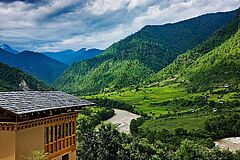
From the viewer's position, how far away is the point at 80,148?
123 feet

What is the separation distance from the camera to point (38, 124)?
1518 cm

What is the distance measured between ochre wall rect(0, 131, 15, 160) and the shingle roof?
0.95m

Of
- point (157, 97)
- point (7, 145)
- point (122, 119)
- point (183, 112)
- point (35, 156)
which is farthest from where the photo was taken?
point (157, 97)

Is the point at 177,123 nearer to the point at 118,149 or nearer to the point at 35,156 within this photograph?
the point at 118,149

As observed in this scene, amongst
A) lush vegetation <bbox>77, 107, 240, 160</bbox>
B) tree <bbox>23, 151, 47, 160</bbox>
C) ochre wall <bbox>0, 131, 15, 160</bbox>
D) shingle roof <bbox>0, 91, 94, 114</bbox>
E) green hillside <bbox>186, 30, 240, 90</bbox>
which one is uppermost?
green hillside <bbox>186, 30, 240, 90</bbox>

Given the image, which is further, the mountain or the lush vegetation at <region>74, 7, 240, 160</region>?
the mountain

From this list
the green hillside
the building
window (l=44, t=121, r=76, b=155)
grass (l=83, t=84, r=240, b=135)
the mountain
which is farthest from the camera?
the mountain

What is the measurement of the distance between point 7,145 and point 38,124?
1597 millimetres

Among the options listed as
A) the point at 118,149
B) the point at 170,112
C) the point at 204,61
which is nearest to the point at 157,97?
the point at 170,112

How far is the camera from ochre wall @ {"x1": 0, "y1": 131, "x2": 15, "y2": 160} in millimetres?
13906

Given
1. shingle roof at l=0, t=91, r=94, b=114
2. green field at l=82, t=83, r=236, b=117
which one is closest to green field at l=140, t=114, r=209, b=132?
green field at l=82, t=83, r=236, b=117

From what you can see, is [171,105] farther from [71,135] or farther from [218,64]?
[71,135]

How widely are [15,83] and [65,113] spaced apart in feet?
304

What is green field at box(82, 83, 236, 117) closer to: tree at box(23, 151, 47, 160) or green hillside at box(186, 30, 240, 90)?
green hillside at box(186, 30, 240, 90)
